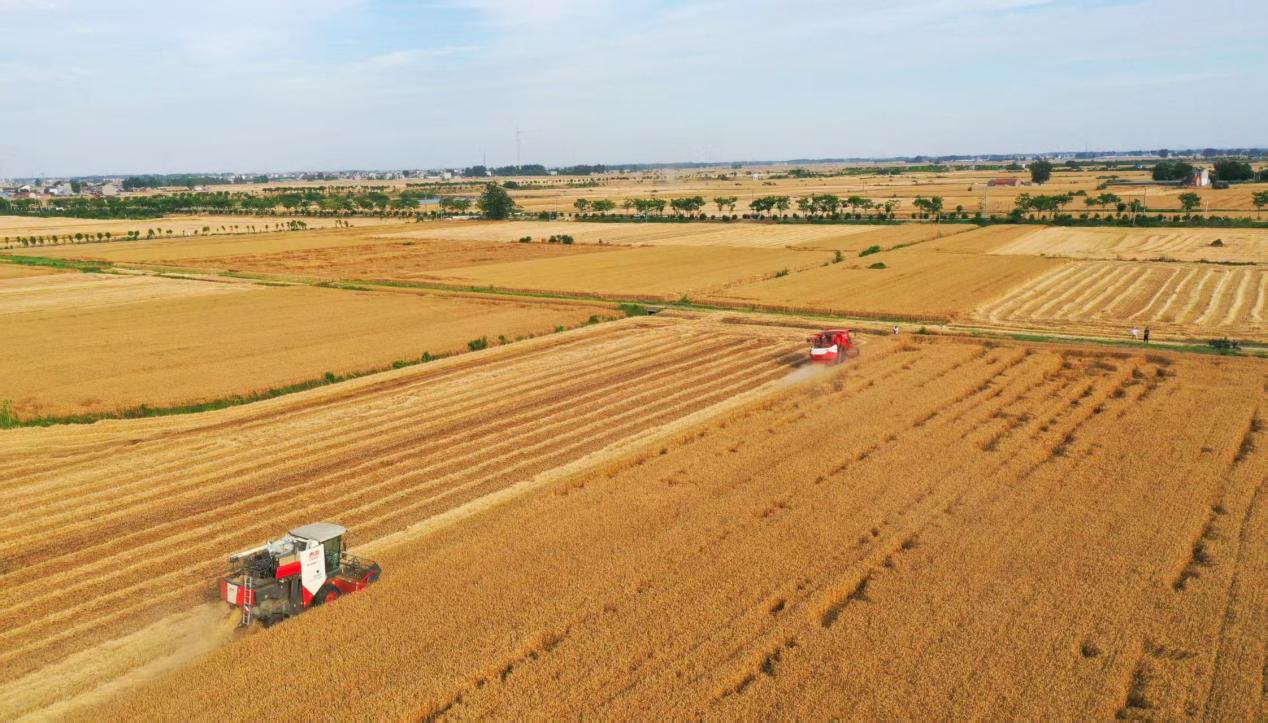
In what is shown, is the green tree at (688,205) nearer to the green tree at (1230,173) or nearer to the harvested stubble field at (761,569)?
the green tree at (1230,173)

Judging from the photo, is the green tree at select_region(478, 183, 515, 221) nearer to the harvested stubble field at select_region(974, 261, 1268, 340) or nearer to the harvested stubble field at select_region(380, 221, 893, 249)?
the harvested stubble field at select_region(380, 221, 893, 249)

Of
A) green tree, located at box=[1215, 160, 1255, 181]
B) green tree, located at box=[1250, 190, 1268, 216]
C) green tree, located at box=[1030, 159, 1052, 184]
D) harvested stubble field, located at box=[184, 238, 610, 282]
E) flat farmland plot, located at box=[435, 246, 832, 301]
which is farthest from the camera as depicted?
green tree, located at box=[1030, 159, 1052, 184]

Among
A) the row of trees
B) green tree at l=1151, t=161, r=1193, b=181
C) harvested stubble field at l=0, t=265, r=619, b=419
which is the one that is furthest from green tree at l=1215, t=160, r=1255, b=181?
harvested stubble field at l=0, t=265, r=619, b=419

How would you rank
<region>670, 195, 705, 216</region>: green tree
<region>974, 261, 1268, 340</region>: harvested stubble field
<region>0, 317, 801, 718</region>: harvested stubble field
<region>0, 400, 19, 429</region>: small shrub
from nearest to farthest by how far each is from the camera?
<region>0, 317, 801, 718</region>: harvested stubble field → <region>0, 400, 19, 429</region>: small shrub → <region>974, 261, 1268, 340</region>: harvested stubble field → <region>670, 195, 705, 216</region>: green tree

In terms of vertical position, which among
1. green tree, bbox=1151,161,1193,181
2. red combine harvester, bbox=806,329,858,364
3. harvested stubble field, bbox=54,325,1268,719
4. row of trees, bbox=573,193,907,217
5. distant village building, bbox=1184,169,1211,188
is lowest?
harvested stubble field, bbox=54,325,1268,719

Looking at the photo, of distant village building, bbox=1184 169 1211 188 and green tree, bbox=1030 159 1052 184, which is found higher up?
green tree, bbox=1030 159 1052 184

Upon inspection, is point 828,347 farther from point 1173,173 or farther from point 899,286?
point 1173,173

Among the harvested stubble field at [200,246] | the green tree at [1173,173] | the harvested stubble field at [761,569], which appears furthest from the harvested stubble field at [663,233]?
the green tree at [1173,173]
